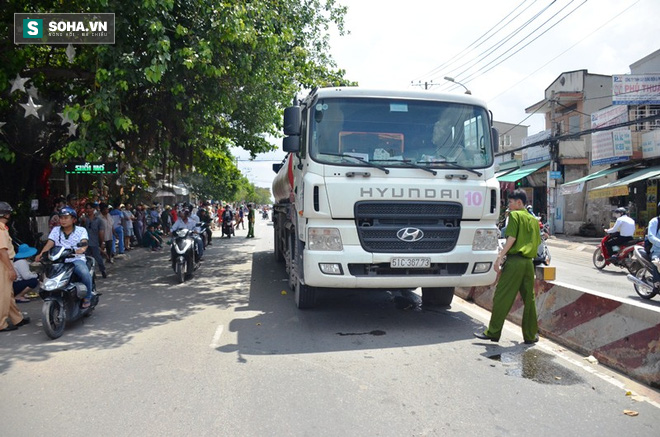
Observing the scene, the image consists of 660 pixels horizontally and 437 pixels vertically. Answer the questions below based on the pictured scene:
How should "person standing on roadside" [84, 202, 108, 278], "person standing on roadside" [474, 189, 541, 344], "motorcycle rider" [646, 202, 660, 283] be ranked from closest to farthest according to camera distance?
"person standing on roadside" [474, 189, 541, 344], "motorcycle rider" [646, 202, 660, 283], "person standing on roadside" [84, 202, 108, 278]

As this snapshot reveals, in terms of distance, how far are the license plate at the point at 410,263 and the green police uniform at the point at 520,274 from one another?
3.05ft

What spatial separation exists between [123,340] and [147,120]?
7.88m

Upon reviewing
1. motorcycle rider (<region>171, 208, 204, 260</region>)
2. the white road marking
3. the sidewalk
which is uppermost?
motorcycle rider (<region>171, 208, 204, 260</region>)

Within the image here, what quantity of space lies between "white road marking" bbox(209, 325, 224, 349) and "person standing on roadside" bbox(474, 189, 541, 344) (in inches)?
127

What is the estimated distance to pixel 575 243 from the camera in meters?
22.3

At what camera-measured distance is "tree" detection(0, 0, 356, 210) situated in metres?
8.84

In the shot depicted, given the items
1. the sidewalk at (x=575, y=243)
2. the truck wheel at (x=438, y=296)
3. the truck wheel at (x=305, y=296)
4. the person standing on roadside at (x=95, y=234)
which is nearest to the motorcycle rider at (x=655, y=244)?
the truck wheel at (x=438, y=296)

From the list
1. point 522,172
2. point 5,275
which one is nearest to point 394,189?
point 5,275

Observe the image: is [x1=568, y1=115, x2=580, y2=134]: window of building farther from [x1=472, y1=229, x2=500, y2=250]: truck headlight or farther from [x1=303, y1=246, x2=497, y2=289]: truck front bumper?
[x1=303, y1=246, x2=497, y2=289]: truck front bumper

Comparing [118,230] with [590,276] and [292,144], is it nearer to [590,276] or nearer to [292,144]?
[292,144]

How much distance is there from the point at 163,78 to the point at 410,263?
649 centimetres

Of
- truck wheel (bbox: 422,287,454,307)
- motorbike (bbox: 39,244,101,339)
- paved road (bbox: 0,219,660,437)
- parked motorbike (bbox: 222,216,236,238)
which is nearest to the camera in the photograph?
paved road (bbox: 0,219,660,437)

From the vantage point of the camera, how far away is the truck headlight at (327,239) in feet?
20.8

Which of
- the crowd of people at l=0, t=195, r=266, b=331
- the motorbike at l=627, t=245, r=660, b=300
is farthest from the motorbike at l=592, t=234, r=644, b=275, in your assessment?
the crowd of people at l=0, t=195, r=266, b=331
